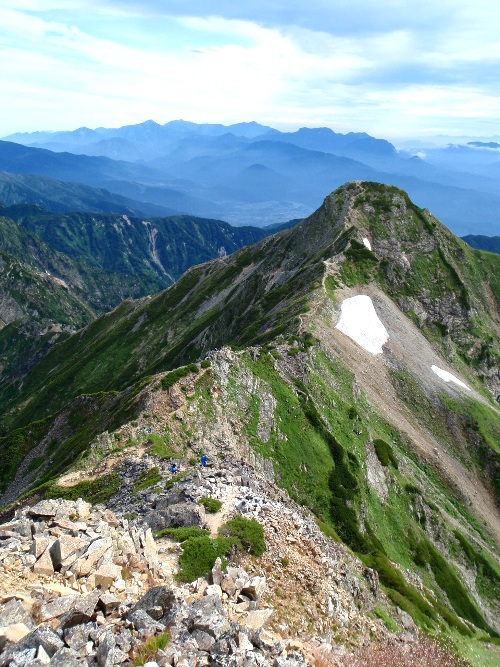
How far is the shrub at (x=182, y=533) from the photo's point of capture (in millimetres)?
23875

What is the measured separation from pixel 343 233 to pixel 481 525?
2992 inches

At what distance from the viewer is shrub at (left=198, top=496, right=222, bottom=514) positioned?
27500 mm

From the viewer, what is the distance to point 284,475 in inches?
2023

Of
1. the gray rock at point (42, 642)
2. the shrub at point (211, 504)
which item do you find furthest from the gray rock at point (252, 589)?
the shrub at point (211, 504)

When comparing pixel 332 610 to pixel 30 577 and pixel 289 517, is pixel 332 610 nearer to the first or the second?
pixel 289 517

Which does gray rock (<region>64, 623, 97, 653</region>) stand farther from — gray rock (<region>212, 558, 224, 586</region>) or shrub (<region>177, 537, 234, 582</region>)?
shrub (<region>177, 537, 234, 582</region>)

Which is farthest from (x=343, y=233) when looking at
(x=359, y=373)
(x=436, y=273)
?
(x=359, y=373)

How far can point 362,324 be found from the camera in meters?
91.5

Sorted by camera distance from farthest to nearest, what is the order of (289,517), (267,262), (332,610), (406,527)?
(267,262) < (406,527) < (289,517) < (332,610)

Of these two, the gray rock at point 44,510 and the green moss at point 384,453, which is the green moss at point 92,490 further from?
the green moss at point 384,453

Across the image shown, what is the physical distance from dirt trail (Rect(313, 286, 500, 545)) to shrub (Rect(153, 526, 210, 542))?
176 ft

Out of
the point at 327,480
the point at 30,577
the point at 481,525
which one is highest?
the point at 30,577

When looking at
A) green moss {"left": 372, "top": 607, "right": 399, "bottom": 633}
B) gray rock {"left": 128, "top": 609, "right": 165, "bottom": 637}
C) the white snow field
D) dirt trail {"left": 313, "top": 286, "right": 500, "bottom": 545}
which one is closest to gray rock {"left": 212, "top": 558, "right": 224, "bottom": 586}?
gray rock {"left": 128, "top": 609, "right": 165, "bottom": 637}

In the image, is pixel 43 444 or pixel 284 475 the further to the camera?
pixel 43 444
